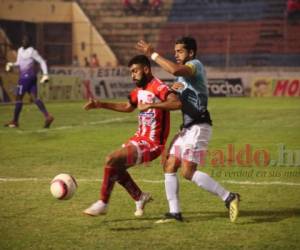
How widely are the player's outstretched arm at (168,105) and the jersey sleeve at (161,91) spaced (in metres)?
0.08

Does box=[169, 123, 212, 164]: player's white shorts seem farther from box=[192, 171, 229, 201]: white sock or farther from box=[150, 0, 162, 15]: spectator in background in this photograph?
box=[150, 0, 162, 15]: spectator in background

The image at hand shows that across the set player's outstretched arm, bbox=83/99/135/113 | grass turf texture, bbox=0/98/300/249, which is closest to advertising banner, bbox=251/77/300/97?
grass turf texture, bbox=0/98/300/249

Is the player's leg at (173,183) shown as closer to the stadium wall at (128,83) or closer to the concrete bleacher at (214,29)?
the stadium wall at (128,83)

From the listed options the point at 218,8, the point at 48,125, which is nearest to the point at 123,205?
the point at 48,125

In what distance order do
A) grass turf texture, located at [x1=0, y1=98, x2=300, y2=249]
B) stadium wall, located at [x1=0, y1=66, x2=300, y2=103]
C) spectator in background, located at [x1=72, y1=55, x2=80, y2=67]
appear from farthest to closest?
spectator in background, located at [x1=72, y1=55, x2=80, y2=67]
stadium wall, located at [x1=0, y1=66, x2=300, y2=103]
grass turf texture, located at [x1=0, y1=98, x2=300, y2=249]

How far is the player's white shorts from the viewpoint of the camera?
7348 mm

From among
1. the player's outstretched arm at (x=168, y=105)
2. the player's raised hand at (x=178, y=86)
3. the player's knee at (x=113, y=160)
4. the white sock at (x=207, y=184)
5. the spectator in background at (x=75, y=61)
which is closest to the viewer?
the player's outstretched arm at (x=168, y=105)

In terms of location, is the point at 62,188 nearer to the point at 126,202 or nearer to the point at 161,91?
the point at 126,202

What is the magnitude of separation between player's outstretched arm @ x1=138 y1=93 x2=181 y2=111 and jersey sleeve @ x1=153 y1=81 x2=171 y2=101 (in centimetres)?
8

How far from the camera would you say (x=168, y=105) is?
7.12 m

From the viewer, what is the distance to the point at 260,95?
106 feet

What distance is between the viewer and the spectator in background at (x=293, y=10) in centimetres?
3619

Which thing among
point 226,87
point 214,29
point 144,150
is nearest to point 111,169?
point 144,150

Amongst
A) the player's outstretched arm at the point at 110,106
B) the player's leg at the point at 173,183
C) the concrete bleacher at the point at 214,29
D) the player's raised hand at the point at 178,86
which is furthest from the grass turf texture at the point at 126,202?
the concrete bleacher at the point at 214,29
